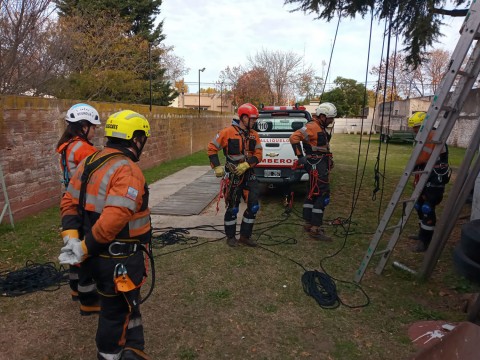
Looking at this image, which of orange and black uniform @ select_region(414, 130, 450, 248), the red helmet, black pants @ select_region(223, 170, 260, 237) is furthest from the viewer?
black pants @ select_region(223, 170, 260, 237)

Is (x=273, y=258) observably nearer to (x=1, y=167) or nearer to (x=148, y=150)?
(x=1, y=167)

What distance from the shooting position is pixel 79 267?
3.66 meters

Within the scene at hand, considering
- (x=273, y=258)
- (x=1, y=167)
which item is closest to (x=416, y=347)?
(x=273, y=258)

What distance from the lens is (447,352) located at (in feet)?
8.21

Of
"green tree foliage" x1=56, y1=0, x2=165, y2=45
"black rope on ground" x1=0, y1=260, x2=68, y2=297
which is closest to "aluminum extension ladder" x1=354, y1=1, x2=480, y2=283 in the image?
"black rope on ground" x1=0, y1=260, x2=68, y2=297

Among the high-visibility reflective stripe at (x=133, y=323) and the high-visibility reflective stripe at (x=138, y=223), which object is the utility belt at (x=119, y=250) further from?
the high-visibility reflective stripe at (x=133, y=323)

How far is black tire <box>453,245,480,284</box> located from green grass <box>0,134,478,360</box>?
1050mm

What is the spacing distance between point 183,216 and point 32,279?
318 cm

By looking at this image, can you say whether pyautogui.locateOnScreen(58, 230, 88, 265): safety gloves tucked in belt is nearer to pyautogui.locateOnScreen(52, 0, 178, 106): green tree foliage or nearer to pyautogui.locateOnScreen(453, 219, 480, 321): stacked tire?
pyautogui.locateOnScreen(453, 219, 480, 321): stacked tire

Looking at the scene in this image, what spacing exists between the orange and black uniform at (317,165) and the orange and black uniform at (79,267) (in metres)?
3.51

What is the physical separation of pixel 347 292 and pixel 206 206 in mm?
4259

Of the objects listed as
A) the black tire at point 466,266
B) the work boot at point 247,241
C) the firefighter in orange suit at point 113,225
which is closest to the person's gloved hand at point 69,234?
the firefighter in orange suit at point 113,225

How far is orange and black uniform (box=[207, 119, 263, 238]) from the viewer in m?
5.61

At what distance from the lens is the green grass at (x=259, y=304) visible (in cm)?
333
